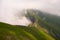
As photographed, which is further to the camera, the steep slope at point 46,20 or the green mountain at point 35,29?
the steep slope at point 46,20

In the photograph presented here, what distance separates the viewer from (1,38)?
165 inches

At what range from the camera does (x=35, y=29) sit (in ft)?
14.4

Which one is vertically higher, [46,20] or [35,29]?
[46,20]

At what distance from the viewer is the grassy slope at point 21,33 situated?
4.24m

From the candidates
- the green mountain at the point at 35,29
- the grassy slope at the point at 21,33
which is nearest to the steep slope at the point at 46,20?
the green mountain at the point at 35,29

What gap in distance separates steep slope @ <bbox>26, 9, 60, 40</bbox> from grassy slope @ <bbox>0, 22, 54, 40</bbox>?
0.12 metres

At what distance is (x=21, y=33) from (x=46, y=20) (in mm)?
633

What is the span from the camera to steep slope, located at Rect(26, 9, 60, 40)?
442 centimetres

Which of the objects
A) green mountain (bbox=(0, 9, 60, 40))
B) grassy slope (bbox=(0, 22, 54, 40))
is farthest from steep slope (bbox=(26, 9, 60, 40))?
grassy slope (bbox=(0, 22, 54, 40))

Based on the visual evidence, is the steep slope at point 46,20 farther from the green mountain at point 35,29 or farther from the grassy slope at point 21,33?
the grassy slope at point 21,33

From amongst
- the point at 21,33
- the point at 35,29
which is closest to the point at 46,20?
the point at 35,29

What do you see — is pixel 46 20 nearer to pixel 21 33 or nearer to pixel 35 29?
pixel 35 29

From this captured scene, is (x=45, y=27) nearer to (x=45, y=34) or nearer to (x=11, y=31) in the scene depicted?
(x=45, y=34)

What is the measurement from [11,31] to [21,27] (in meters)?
0.23
